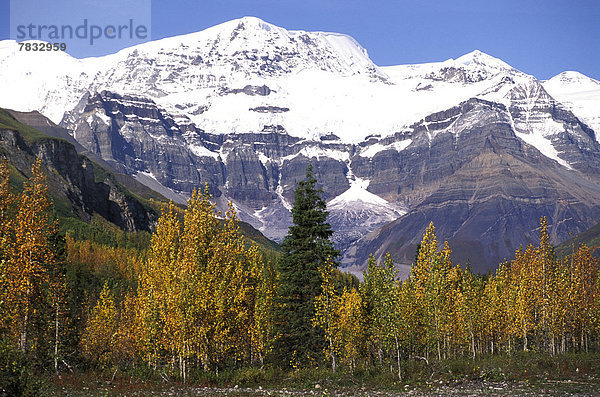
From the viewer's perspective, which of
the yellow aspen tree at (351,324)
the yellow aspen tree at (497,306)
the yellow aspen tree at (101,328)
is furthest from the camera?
the yellow aspen tree at (497,306)

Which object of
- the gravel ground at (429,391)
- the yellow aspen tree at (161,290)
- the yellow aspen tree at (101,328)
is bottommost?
the gravel ground at (429,391)

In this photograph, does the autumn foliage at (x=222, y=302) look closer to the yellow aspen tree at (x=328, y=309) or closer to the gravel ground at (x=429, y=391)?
the yellow aspen tree at (x=328, y=309)

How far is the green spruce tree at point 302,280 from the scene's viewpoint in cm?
5038

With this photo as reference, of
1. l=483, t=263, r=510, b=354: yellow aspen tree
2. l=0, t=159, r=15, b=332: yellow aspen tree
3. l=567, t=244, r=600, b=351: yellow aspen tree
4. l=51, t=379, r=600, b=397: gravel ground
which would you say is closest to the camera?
l=0, t=159, r=15, b=332: yellow aspen tree

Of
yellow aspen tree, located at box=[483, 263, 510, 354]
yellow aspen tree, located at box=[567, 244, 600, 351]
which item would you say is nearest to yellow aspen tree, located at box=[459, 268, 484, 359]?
yellow aspen tree, located at box=[483, 263, 510, 354]

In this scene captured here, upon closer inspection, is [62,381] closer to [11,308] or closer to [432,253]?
[11,308]

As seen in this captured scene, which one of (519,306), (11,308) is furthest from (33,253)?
(519,306)

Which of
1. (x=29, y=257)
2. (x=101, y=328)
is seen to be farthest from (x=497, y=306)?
(x=29, y=257)

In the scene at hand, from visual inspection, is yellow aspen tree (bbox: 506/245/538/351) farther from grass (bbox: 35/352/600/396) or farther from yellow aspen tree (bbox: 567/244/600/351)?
grass (bbox: 35/352/600/396)

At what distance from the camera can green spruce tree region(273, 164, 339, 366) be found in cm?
5038

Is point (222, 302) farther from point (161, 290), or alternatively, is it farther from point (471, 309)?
point (471, 309)

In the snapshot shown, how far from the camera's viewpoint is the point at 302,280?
168 ft

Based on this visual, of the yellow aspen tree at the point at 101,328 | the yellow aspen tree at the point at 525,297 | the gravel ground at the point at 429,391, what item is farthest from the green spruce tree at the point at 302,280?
the yellow aspen tree at the point at 525,297

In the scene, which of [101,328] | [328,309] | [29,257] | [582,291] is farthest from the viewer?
[582,291]
